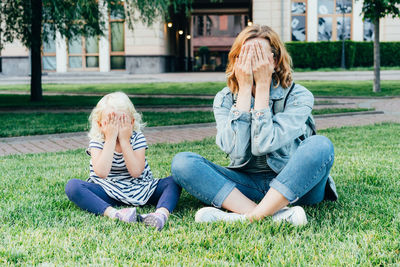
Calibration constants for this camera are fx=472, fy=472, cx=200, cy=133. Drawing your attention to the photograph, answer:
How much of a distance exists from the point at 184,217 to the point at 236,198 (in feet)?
1.12

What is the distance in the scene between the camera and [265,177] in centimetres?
305

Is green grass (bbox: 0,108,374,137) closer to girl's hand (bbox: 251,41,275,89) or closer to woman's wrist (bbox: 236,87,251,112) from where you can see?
woman's wrist (bbox: 236,87,251,112)

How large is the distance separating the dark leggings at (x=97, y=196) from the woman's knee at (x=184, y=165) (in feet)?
0.48

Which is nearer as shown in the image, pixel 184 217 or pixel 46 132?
pixel 184 217

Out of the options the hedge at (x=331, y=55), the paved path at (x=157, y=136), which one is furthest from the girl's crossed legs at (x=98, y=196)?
the hedge at (x=331, y=55)

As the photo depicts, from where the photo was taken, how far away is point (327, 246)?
7.68 ft

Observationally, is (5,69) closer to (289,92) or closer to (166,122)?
(166,122)

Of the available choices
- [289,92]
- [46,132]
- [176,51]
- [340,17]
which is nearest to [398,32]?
[340,17]

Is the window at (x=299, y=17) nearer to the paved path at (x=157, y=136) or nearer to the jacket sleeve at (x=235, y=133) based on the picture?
the paved path at (x=157, y=136)

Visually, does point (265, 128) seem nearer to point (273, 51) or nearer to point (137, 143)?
point (273, 51)

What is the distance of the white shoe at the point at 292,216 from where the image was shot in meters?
2.63

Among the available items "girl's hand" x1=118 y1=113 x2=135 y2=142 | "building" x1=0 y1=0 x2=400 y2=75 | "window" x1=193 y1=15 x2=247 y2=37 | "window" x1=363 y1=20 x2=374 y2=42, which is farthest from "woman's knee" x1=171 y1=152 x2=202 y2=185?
"window" x1=193 y1=15 x2=247 y2=37

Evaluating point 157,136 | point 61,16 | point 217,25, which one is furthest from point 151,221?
point 217,25

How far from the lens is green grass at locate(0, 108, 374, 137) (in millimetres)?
7457
